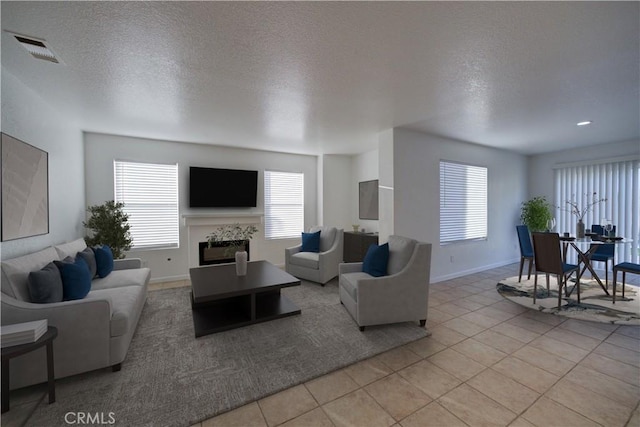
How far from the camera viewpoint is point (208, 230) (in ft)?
17.3

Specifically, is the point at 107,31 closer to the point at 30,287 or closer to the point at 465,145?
the point at 30,287

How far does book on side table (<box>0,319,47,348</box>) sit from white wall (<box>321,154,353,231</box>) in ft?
16.2

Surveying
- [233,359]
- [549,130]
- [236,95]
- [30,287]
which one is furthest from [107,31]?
[549,130]

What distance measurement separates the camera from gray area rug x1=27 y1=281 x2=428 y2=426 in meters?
1.80

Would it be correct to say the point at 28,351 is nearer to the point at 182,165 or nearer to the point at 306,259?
the point at 306,259

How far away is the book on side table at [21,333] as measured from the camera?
1.66 meters

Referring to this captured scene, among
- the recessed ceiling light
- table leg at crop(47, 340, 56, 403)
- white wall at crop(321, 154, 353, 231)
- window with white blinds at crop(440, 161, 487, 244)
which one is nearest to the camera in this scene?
table leg at crop(47, 340, 56, 403)

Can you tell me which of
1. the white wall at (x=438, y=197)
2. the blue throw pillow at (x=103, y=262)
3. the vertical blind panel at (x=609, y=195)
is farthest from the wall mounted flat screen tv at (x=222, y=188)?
the vertical blind panel at (x=609, y=195)

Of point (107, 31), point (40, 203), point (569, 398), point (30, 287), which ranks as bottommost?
point (569, 398)

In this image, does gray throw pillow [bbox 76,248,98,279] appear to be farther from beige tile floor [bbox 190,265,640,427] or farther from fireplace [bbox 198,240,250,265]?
beige tile floor [bbox 190,265,640,427]

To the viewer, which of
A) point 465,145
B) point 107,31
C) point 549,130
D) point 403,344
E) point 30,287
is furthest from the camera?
point 465,145

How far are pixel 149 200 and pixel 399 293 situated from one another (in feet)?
15.0

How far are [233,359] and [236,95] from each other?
2682 mm

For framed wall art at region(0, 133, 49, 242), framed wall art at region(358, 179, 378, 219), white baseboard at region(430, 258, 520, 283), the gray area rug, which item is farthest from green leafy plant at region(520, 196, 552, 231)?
framed wall art at region(0, 133, 49, 242)
